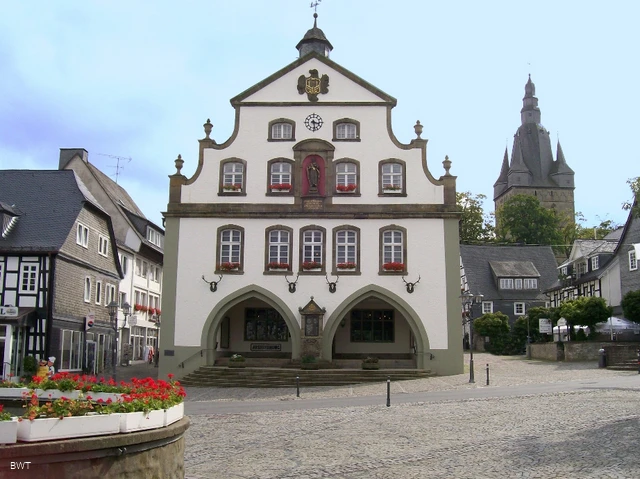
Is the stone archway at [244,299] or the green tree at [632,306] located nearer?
the stone archway at [244,299]

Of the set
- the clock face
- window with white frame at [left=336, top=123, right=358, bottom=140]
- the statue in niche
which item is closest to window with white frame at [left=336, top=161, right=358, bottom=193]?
the statue in niche

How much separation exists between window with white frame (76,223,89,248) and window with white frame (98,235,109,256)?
1.93 m

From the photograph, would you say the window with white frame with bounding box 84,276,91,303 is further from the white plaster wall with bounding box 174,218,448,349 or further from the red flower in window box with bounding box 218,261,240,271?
the red flower in window box with bounding box 218,261,240,271

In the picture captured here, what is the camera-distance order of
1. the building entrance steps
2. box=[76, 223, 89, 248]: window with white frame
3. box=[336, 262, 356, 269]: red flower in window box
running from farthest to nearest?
box=[76, 223, 89, 248]: window with white frame, box=[336, 262, 356, 269]: red flower in window box, the building entrance steps

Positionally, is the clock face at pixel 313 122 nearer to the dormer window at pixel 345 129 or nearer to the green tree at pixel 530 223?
the dormer window at pixel 345 129

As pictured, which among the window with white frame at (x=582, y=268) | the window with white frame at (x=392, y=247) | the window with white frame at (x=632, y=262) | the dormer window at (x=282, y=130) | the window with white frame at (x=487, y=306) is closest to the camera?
the window with white frame at (x=392, y=247)

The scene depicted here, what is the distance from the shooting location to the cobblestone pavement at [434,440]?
431 inches

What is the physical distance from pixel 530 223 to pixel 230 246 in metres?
53.3

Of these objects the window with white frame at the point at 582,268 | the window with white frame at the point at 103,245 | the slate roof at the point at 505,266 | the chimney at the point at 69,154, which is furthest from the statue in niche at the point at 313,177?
the slate roof at the point at 505,266

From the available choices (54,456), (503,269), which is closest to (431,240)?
(54,456)

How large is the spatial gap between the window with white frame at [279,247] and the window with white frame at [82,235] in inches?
370

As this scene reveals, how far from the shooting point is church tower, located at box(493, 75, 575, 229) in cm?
10788

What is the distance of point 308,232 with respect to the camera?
31703 mm

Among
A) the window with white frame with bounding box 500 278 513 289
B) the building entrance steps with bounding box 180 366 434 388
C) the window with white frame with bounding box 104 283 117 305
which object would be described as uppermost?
the window with white frame with bounding box 500 278 513 289
